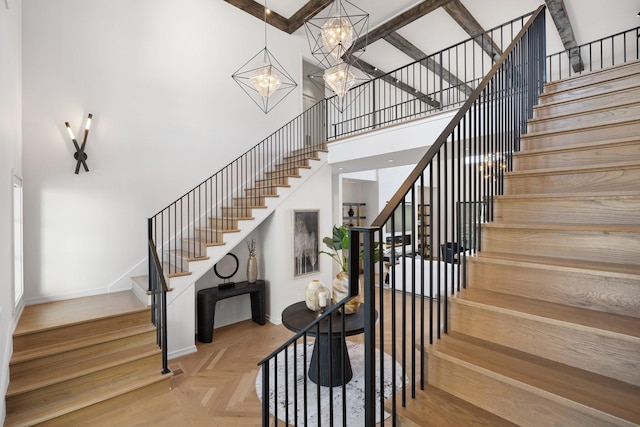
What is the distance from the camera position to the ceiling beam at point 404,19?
5.67 metres

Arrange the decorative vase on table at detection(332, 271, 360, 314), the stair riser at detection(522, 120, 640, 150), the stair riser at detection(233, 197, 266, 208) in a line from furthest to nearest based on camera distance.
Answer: the stair riser at detection(233, 197, 266, 208) → the decorative vase on table at detection(332, 271, 360, 314) → the stair riser at detection(522, 120, 640, 150)

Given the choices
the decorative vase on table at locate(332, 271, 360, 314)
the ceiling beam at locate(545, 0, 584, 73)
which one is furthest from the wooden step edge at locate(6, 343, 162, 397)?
the ceiling beam at locate(545, 0, 584, 73)

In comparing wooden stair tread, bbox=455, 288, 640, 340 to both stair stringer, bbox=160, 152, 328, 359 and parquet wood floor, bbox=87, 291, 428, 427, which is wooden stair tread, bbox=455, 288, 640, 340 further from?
stair stringer, bbox=160, 152, 328, 359

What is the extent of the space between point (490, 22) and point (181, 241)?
7.31m

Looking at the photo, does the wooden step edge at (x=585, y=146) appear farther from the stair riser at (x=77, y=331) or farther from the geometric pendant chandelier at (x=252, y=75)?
the stair riser at (x=77, y=331)

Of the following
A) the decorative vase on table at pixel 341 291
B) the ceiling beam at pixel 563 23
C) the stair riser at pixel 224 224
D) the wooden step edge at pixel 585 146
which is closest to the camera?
the wooden step edge at pixel 585 146

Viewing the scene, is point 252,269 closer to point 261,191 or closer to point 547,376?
point 261,191

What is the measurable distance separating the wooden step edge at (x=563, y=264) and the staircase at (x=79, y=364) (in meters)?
3.20

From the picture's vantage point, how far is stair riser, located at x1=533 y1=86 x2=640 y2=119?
8.09 feet

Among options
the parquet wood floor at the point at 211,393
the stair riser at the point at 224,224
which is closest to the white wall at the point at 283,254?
the stair riser at the point at 224,224

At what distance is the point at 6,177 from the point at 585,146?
457cm

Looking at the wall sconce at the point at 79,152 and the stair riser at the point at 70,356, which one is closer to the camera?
the stair riser at the point at 70,356

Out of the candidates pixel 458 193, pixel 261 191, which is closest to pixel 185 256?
pixel 261 191

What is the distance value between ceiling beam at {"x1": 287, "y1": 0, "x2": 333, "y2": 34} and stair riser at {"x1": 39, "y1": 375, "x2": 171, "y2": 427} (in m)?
5.83
